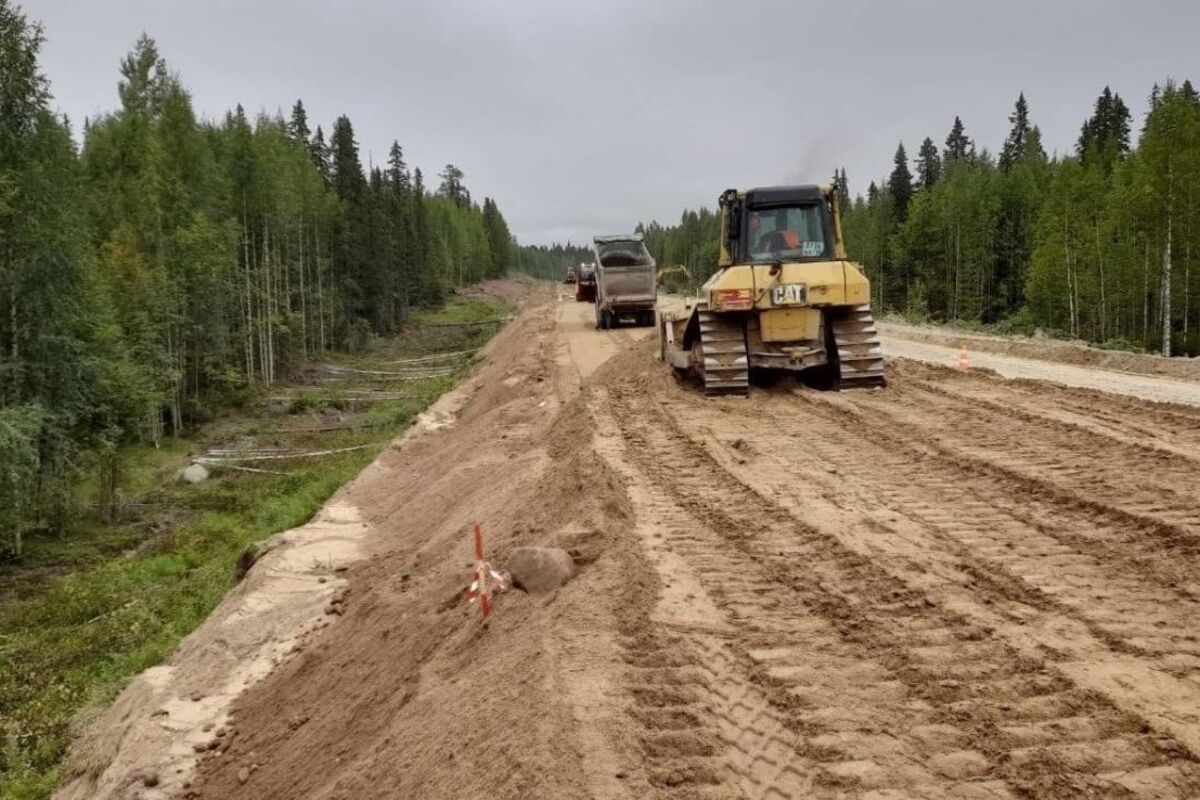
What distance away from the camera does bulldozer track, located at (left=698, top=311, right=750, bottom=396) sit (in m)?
12.5

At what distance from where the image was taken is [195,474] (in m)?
25.1

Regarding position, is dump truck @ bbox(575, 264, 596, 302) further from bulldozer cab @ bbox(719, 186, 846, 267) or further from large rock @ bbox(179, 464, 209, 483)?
bulldozer cab @ bbox(719, 186, 846, 267)

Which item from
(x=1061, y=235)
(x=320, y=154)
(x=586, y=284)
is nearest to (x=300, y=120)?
(x=320, y=154)

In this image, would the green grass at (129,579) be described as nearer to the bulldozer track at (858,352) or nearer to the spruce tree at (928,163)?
the bulldozer track at (858,352)

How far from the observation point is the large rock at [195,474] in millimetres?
24922

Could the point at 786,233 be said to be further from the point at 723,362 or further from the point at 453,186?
the point at 453,186

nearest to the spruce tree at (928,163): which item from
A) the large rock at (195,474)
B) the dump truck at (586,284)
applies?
the dump truck at (586,284)

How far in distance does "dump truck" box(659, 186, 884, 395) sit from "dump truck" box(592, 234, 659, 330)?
15152 millimetres

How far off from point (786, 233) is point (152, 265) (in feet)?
84.1

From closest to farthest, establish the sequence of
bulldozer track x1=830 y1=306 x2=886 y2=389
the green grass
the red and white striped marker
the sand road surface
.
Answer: the sand road surface, the red and white striped marker, the green grass, bulldozer track x1=830 y1=306 x2=886 y2=389

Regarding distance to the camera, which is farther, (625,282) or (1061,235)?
(1061,235)

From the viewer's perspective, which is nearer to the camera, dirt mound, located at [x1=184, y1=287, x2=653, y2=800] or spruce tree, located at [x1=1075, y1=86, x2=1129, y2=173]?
dirt mound, located at [x1=184, y1=287, x2=653, y2=800]

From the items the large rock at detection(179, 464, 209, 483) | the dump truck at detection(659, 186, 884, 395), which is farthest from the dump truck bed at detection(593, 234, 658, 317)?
the dump truck at detection(659, 186, 884, 395)

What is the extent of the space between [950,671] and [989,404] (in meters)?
7.51
